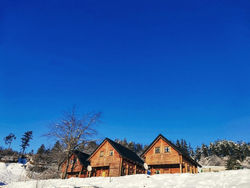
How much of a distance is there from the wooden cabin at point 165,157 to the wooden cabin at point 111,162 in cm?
389

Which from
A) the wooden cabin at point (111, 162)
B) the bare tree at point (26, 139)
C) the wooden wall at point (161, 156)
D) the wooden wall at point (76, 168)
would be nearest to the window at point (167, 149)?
the wooden wall at point (161, 156)

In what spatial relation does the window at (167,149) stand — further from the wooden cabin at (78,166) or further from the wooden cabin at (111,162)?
the wooden cabin at (78,166)

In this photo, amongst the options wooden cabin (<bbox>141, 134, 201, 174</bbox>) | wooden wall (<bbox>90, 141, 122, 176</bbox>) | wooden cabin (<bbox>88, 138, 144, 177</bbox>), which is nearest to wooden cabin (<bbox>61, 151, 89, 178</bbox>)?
wooden cabin (<bbox>88, 138, 144, 177</bbox>)

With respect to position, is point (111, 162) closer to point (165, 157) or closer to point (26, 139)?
point (165, 157)

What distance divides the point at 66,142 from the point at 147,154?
45.1 feet

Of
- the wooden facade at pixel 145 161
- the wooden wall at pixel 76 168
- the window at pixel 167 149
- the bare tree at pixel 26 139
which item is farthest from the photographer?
the bare tree at pixel 26 139

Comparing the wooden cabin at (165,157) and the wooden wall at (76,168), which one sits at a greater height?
the wooden cabin at (165,157)

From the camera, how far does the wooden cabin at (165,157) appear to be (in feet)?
94.1

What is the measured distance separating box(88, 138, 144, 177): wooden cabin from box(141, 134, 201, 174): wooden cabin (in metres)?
3.89

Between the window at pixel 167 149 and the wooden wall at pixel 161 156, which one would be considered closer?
the wooden wall at pixel 161 156

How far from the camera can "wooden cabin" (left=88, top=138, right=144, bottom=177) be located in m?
31.0

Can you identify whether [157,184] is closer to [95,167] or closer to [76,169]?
[95,167]

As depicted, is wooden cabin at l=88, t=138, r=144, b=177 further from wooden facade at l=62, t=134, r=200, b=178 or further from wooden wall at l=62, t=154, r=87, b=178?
wooden wall at l=62, t=154, r=87, b=178

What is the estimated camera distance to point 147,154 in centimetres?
3133
